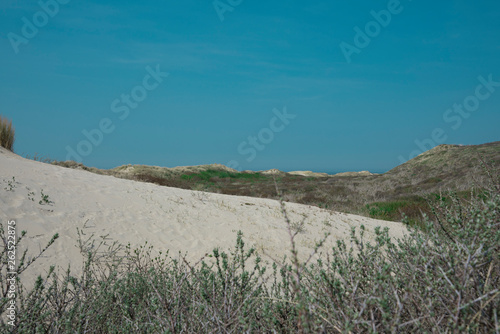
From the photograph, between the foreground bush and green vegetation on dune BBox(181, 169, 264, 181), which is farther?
green vegetation on dune BBox(181, 169, 264, 181)

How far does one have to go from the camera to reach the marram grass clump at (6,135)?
1464 centimetres

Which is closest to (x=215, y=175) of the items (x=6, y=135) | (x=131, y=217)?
(x=6, y=135)

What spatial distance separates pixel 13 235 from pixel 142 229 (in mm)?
2638

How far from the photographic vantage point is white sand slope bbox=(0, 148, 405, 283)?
267 inches

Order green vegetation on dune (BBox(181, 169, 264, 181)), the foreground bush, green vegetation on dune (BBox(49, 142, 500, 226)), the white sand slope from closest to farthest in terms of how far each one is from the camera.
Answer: the foreground bush
the white sand slope
green vegetation on dune (BBox(49, 142, 500, 226))
green vegetation on dune (BBox(181, 169, 264, 181))

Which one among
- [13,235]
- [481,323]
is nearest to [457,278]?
[481,323]

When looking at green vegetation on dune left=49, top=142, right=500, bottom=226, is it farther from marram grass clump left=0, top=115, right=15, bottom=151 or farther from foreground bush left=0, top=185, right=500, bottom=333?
marram grass clump left=0, top=115, right=15, bottom=151

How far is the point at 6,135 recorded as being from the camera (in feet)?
48.4

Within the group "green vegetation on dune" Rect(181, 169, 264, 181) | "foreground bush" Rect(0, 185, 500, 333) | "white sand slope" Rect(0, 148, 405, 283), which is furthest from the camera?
"green vegetation on dune" Rect(181, 169, 264, 181)

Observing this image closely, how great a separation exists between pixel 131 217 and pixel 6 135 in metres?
10.4

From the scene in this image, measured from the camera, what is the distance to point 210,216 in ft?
31.1

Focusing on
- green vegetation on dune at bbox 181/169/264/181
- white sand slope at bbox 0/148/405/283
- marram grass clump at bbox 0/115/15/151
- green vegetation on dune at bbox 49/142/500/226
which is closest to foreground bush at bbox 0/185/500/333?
green vegetation on dune at bbox 49/142/500/226

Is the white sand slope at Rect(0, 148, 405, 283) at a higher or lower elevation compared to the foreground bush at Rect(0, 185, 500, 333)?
higher

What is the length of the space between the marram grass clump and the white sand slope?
Answer: 6085 mm
